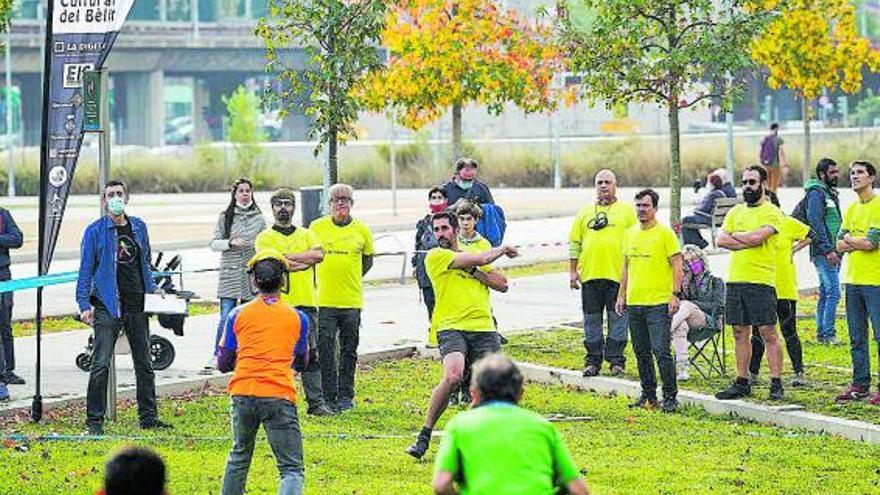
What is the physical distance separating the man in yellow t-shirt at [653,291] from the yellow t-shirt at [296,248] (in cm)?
259

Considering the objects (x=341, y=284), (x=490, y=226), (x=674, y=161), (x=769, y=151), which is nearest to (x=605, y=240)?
(x=490, y=226)

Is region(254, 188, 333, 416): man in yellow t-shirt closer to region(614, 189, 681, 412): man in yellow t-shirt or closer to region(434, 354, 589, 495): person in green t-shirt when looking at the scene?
region(614, 189, 681, 412): man in yellow t-shirt

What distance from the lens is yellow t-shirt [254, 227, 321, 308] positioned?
15.4 meters

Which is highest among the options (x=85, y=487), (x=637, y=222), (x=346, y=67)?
(x=346, y=67)

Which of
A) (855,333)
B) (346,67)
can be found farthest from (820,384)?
(346,67)

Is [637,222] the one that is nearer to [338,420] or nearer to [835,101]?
[338,420]

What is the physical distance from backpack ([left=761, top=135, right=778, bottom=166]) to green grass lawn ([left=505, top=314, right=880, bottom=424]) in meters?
19.4

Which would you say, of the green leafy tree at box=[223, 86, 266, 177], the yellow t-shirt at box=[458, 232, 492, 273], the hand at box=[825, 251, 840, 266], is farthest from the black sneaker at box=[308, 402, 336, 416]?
the green leafy tree at box=[223, 86, 266, 177]

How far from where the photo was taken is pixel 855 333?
15789 millimetres

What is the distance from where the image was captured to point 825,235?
62.6 feet

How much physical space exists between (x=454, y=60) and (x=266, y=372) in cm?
2048

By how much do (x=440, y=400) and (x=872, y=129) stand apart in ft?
141

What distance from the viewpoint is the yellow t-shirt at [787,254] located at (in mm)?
16109

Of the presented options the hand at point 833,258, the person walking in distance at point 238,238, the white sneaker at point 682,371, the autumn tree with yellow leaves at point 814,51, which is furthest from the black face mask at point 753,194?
the autumn tree with yellow leaves at point 814,51
